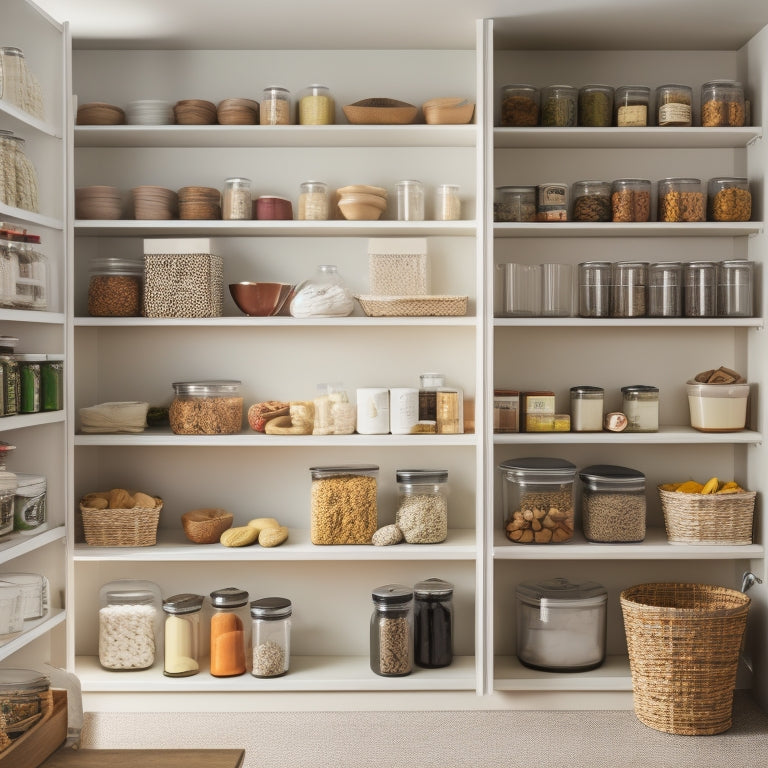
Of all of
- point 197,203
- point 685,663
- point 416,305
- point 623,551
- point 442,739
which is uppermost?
point 197,203

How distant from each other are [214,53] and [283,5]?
638mm

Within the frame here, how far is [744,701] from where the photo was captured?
3.58m

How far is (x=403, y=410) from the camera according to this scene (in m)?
3.51

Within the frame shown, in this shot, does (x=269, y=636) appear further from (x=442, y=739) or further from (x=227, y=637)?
(x=442, y=739)

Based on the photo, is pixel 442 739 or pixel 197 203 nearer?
pixel 442 739

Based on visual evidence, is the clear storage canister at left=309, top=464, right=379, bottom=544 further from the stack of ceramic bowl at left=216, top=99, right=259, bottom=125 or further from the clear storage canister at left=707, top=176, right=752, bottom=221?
the clear storage canister at left=707, top=176, right=752, bottom=221

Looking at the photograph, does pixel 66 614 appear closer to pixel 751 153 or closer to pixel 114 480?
pixel 114 480

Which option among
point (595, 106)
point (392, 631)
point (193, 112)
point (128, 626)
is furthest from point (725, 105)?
point (128, 626)

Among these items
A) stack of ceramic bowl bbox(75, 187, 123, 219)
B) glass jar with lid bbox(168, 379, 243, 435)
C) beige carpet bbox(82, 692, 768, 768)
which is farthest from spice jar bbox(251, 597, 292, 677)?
stack of ceramic bowl bbox(75, 187, 123, 219)

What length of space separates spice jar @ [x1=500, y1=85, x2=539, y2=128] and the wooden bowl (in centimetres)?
37

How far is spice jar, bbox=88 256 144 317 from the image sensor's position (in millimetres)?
3529

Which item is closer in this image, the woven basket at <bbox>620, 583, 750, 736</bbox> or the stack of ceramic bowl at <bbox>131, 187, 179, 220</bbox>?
the woven basket at <bbox>620, 583, 750, 736</bbox>

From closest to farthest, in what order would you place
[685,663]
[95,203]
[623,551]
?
[685,663] < [623,551] < [95,203]

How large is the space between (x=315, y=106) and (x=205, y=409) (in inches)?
49.9
